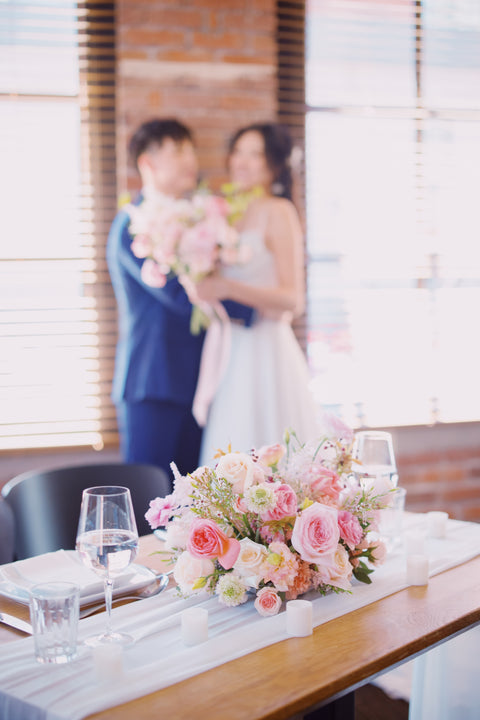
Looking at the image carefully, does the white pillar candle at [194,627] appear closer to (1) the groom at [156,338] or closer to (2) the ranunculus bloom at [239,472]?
(2) the ranunculus bloom at [239,472]

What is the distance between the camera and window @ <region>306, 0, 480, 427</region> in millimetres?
3592

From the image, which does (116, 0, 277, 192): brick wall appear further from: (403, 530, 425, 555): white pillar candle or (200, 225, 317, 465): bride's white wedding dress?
(403, 530, 425, 555): white pillar candle

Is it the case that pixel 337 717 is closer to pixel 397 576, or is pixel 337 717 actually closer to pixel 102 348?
pixel 397 576

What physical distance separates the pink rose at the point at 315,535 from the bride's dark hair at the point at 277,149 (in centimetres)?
224

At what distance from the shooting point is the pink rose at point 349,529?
1288 mm

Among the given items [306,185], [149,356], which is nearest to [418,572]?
[149,356]

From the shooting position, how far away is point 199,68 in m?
3.29

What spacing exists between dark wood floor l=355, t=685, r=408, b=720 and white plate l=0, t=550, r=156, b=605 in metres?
1.05

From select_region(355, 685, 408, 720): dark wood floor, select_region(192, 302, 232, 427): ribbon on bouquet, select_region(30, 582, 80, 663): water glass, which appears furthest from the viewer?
select_region(192, 302, 232, 427): ribbon on bouquet

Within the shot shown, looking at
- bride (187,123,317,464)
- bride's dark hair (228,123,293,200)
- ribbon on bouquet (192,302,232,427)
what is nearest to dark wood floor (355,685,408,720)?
bride (187,123,317,464)

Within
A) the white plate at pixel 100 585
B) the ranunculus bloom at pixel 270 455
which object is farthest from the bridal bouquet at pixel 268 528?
the white plate at pixel 100 585

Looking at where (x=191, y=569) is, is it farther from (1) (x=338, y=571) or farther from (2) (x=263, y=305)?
(2) (x=263, y=305)

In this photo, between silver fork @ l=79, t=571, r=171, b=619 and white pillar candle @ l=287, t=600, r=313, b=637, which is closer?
white pillar candle @ l=287, t=600, r=313, b=637

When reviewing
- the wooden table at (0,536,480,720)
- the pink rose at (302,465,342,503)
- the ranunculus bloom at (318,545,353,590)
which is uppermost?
the pink rose at (302,465,342,503)
